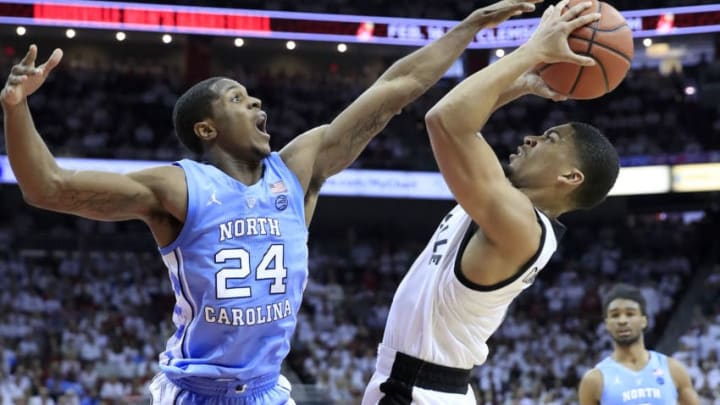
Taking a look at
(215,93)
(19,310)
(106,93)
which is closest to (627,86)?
(106,93)

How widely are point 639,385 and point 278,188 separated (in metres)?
3.66

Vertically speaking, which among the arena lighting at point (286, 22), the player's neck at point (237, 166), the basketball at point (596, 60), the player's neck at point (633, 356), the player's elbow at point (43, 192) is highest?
the arena lighting at point (286, 22)

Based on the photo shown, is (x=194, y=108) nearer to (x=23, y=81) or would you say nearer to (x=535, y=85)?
(x=23, y=81)

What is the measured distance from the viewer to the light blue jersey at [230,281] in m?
3.92

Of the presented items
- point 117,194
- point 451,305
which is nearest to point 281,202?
point 117,194

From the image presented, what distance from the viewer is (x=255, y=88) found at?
23.7m

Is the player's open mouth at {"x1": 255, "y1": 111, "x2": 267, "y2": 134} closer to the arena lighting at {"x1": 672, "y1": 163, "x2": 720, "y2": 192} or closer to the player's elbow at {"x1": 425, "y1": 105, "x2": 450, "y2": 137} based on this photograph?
the player's elbow at {"x1": 425, "y1": 105, "x2": 450, "y2": 137}

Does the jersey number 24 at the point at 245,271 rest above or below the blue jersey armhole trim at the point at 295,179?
below

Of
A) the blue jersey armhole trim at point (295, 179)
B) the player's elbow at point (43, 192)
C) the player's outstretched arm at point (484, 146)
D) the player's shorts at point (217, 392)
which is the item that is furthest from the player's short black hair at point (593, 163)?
the player's elbow at point (43, 192)

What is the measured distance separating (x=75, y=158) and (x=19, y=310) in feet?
11.1

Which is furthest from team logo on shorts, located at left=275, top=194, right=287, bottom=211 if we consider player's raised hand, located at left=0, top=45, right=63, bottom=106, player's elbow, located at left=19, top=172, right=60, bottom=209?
player's raised hand, located at left=0, top=45, right=63, bottom=106

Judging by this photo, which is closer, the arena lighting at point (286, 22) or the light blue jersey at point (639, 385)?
the light blue jersey at point (639, 385)

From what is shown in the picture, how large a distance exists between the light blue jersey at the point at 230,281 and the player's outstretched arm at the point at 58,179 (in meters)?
0.11

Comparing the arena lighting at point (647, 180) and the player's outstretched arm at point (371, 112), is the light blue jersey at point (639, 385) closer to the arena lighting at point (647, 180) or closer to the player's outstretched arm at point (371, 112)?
the player's outstretched arm at point (371, 112)
